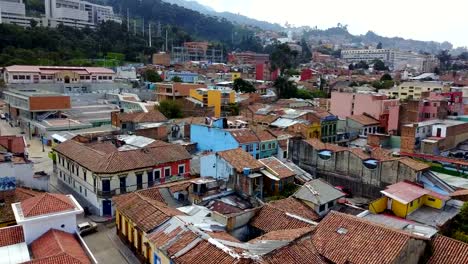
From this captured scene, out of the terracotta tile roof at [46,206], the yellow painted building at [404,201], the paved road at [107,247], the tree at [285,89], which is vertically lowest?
the paved road at [107,247]

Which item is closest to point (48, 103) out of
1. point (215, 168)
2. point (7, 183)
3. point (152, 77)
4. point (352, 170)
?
point (7, 183)

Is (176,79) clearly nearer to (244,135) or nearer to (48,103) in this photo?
(48,103)

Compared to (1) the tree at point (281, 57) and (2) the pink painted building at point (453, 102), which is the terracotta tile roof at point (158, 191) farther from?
(1) the tree at point (281, 57)

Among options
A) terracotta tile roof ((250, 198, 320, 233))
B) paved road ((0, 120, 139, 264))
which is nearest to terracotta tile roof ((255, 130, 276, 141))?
terracotta tile roof ((250, 198, 320, 233))

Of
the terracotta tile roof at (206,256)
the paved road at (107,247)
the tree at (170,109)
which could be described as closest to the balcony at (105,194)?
the paved road at (107,247)

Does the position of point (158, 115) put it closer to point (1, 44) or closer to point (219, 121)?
point (219, 121)

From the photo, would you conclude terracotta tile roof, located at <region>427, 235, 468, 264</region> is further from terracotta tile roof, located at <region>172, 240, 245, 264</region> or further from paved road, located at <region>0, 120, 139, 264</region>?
paved road, located at <region>0, 120, 139, 264</region>

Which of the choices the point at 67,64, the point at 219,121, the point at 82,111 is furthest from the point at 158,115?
the point at 67,64

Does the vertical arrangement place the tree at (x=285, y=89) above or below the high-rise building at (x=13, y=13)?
below
